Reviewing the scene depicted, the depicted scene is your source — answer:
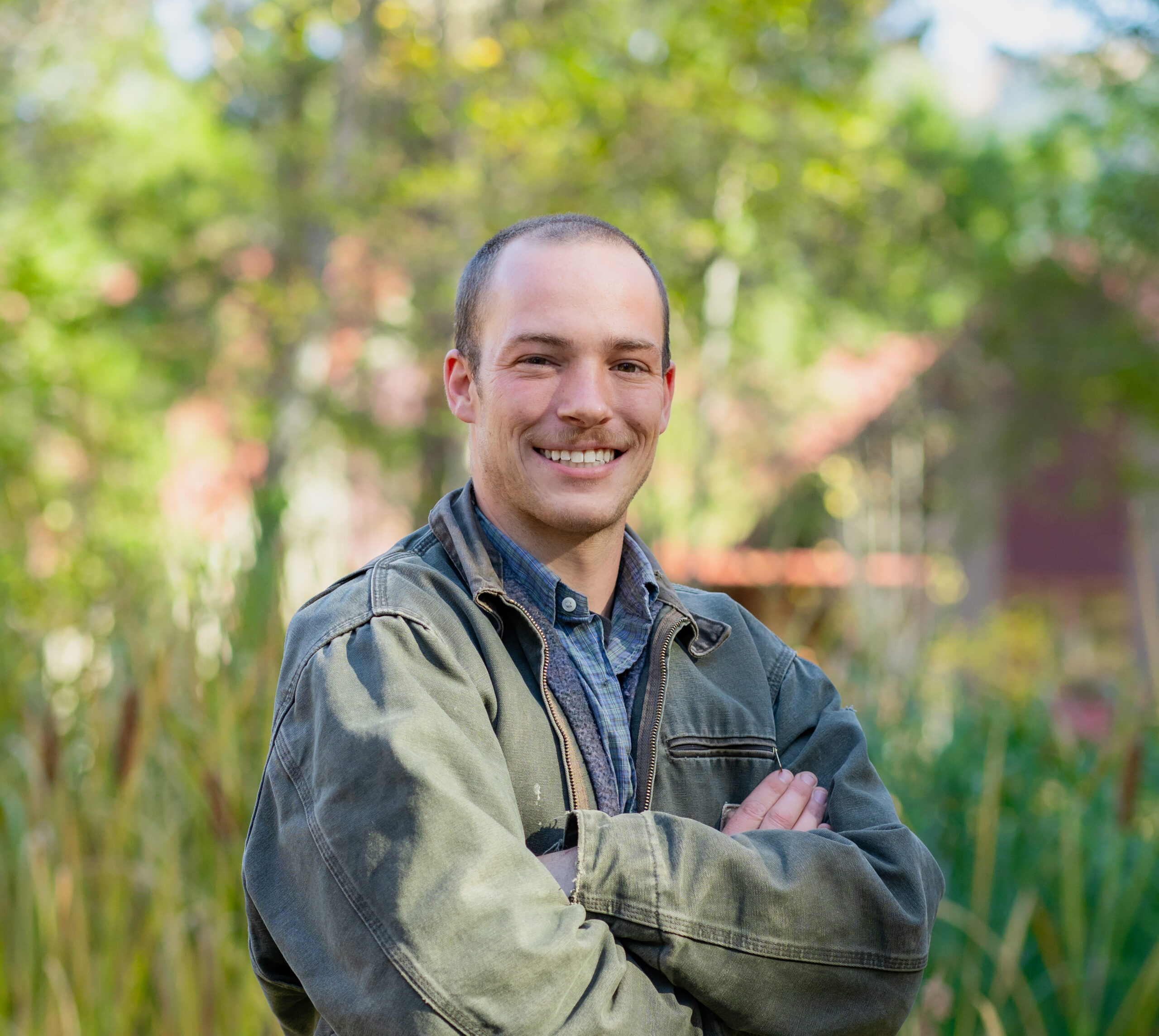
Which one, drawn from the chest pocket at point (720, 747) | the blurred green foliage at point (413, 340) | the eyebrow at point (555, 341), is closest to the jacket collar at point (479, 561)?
the chest pocket at point (720, 747)

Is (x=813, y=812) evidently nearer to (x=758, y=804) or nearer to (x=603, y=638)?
(x=758, y=804)

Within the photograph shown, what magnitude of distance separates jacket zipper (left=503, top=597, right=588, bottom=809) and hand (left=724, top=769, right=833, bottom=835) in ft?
0.64

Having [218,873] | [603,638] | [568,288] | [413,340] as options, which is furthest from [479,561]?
[413,340]

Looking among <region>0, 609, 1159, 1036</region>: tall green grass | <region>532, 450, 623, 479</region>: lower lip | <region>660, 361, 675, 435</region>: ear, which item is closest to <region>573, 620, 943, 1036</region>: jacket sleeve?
<region>532, 450, 623, 479</region>: lower lip

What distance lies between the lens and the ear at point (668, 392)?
1.70m

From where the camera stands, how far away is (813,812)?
1572 mm

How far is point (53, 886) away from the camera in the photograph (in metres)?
2.64

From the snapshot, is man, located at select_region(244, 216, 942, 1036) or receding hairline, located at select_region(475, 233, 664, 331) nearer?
man, located at select_region(244, 216, 942, 1036)

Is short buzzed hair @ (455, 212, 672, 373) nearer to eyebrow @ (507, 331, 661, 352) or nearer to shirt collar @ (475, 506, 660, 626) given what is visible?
eyebrow @ (507, 331, 661, 352)

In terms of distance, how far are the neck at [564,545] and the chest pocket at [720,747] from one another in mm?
214

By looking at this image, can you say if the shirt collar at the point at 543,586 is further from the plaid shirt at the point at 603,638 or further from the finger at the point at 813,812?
the finger at the point at 813,812

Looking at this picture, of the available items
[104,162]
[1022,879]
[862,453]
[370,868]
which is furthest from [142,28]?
[370,868]

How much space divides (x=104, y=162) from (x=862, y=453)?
861 cm

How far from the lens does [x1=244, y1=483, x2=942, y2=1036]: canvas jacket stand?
1.24 metres
